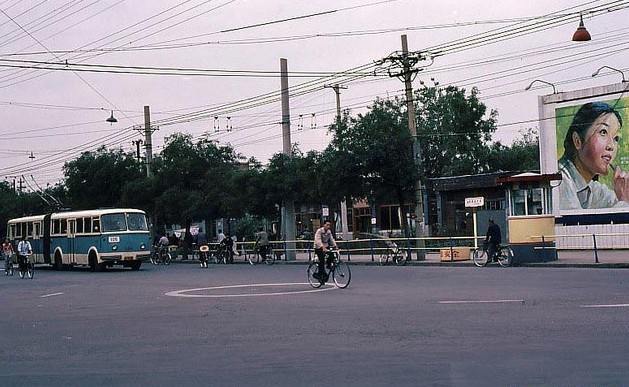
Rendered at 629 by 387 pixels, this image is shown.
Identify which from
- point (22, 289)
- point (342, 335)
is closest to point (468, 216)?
point (22, 289)

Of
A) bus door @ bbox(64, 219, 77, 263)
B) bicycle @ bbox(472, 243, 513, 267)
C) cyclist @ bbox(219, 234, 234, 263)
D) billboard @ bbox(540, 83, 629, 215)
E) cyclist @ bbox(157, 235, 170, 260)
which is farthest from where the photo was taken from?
cyclist @ bbox(157, 235, 170, 260)

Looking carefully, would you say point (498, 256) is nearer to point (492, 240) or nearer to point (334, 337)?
point (492, 240)

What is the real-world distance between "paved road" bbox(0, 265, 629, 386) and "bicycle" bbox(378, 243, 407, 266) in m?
13.9

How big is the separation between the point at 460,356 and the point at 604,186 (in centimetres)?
3357

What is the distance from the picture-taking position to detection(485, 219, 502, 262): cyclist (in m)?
32.2

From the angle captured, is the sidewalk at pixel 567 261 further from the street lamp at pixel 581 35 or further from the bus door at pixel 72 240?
the bus door at pixel 72 240

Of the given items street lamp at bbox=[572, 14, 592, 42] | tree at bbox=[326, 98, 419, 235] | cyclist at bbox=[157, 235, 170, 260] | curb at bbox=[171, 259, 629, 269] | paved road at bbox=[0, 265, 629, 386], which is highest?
street lamp at bbox=[572, 14, 592, 42]

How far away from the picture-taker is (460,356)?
10836mm

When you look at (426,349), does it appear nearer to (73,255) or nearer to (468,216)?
(73,255)

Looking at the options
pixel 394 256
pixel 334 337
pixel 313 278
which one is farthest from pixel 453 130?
pixel 334 337

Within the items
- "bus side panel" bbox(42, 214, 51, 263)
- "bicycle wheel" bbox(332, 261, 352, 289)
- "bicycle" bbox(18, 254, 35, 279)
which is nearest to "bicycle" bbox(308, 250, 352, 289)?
"bicycle wheel" bbox(332, 261, 352, 289)

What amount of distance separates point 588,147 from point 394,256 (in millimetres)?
12367

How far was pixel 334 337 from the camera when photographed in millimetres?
13109

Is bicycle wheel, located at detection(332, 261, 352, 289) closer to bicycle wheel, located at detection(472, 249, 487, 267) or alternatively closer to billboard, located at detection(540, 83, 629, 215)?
bicycle wheel, located at detection(472, 249, 487, 267)
